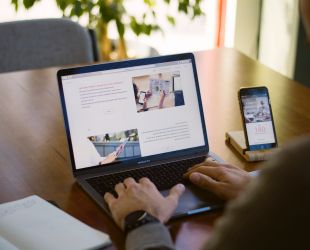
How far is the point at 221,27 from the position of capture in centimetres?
405

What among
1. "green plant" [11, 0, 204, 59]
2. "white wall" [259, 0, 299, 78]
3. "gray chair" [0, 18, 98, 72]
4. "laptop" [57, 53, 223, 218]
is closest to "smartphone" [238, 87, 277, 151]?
"laptop" [57, 53, 223, 218]

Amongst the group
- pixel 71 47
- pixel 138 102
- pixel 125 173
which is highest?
pixel 71 47

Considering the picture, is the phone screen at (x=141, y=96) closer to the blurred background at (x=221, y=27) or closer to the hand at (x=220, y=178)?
the hand at (x=220, y=178)

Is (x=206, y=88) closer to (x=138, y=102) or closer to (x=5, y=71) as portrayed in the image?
(x=138, y=102)

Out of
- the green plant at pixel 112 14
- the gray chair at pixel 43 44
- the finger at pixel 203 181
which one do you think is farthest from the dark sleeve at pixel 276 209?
the green plant at pixel 112 14

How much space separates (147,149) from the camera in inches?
60.1

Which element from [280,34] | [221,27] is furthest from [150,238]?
[221,27]

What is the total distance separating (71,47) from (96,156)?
112 cm

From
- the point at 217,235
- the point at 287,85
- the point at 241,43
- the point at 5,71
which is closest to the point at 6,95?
the point at 5,71

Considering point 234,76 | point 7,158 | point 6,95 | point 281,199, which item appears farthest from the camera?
point 234,76

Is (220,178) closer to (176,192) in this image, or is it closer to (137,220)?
(176,192)

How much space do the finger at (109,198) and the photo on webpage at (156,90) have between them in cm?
26

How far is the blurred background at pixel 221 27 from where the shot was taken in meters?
3.30

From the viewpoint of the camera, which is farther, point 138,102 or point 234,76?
point 234,76
